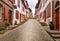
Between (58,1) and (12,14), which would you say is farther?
(12,14)

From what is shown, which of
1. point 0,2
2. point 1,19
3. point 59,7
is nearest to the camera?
point 59,7

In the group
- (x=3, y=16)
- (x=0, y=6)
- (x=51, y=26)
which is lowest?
(x=51, y=26)

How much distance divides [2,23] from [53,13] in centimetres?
610

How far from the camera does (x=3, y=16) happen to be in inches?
687

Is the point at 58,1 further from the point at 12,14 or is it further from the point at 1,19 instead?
the point at 12,14

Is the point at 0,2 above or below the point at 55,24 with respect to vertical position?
above

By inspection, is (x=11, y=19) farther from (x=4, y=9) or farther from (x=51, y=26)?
(x=51, y=26)

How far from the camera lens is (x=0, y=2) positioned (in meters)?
15.8

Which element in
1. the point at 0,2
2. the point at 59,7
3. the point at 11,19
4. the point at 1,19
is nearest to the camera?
Result: the point at 59,7

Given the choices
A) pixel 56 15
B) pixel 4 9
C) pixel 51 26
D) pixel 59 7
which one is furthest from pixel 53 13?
pixel 4 9

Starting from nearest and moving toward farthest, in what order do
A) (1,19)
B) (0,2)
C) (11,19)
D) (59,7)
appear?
(59,7) → (0,2) → (1,19) → (11,19)

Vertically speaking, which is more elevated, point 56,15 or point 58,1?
point 58,1

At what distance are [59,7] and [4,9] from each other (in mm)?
7014

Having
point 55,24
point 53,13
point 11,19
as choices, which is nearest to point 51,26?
point 55,24
